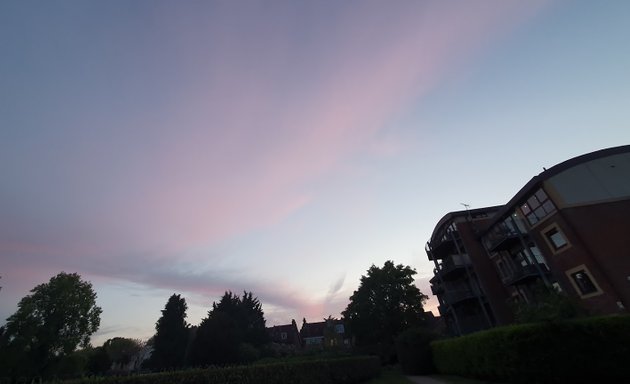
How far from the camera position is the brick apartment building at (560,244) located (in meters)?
21.7

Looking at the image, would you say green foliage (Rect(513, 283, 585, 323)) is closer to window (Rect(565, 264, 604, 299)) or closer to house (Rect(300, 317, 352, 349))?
window (Rect(565, 264, 604, 299))

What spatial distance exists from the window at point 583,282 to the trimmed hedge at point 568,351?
1285cm

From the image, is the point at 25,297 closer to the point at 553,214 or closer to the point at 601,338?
the point at 601,338

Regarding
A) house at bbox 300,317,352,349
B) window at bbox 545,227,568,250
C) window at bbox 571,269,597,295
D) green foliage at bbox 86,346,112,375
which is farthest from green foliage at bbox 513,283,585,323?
green foliage at bbox 86,346,112,375

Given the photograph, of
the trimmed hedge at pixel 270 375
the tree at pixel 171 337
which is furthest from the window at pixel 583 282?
the tree at pixel 171 337

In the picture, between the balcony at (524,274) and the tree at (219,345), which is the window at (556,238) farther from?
the tree at (219,345)

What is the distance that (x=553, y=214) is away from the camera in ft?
80.7

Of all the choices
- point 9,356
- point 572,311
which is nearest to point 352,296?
point 572,311

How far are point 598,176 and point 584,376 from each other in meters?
18.9

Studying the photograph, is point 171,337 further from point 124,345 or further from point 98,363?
point 124,345

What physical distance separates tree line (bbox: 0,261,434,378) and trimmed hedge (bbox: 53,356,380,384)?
17500 millimetres

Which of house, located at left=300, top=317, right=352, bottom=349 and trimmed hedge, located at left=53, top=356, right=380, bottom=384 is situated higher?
house, located at left=300, top=317, right=352, bottom=349

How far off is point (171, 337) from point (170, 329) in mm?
1215

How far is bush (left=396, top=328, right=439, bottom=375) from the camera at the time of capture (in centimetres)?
2734
